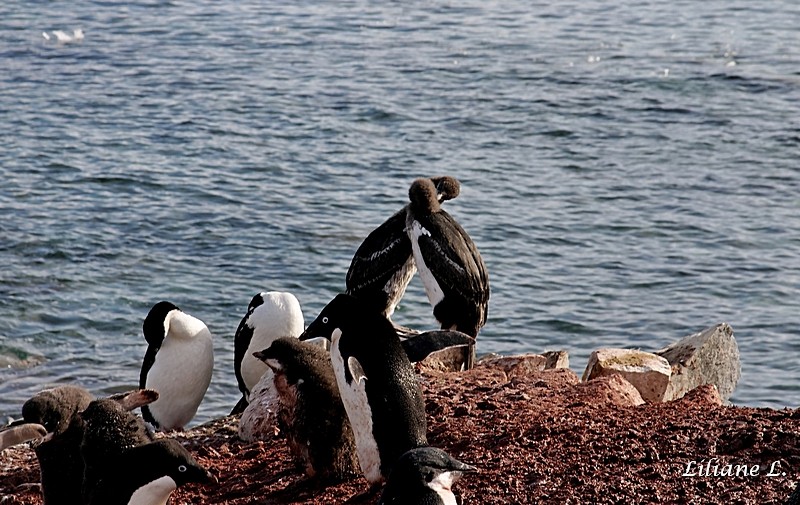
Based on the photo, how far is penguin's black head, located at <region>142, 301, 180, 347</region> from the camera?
342 inches

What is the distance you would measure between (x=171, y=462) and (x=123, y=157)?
11.8 metres

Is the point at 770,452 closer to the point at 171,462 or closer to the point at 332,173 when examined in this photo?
the point at 171,462

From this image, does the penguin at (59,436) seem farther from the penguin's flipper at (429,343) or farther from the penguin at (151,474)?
the penguin's flipper at (429,343)

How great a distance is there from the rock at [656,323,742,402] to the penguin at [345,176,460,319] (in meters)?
2.04

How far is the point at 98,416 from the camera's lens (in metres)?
6.20

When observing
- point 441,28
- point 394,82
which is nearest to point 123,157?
point 394,82

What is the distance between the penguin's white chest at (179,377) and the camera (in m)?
8.80

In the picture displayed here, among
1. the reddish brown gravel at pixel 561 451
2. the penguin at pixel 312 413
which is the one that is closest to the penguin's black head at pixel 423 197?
the reddish brown gravel at pixel 561 451

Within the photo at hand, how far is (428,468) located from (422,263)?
4.43m

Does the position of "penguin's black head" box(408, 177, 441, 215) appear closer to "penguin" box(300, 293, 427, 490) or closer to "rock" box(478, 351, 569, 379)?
"rock" box(478, 351, 569, 379)

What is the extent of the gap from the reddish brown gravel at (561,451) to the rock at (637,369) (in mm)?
583

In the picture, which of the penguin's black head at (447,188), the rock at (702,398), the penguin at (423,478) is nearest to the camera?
the penguin at (423,478)

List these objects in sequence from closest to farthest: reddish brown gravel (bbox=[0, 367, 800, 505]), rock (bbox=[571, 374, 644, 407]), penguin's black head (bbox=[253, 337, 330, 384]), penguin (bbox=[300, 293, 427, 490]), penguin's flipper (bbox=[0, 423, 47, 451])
Answer: reddish brown gravel (bbox=[0, 367, 800, 505]) → penguin (bbox=[300, 293, 427, 490]) → penguin's flipper (bbox=[0, 423, 47, 451]) → penguin's black head (bbox=[253, 337, 330, 384]) → rock (bbox=[571, 374, 644, 407])

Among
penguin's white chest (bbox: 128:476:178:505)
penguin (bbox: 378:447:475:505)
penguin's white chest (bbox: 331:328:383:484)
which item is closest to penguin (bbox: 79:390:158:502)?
penguin's white chest (bbox: 128:476:178:505)
